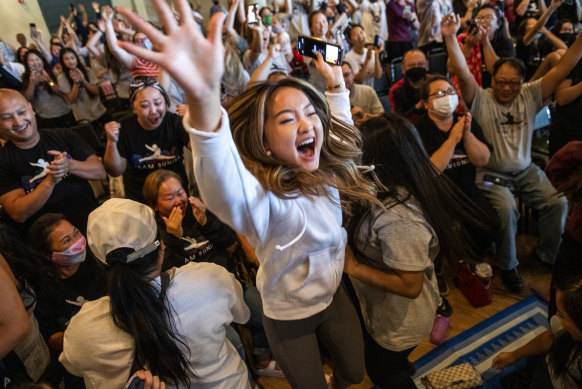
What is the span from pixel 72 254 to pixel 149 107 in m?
1.18

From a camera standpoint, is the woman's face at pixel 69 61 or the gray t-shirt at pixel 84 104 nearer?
the woman's face at pixel 69 61

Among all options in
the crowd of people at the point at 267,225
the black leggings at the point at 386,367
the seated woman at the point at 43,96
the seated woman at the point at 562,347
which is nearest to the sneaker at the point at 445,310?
the crowd of people at the point at 267,225

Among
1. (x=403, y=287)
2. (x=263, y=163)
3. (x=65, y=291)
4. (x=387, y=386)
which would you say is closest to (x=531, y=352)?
(x=387, y=386)

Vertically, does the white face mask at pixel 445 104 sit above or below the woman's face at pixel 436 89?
below

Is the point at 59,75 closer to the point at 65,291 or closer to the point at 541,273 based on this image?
the point at 65,291

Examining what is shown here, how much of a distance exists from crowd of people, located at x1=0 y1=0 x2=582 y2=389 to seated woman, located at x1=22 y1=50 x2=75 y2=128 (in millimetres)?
1844

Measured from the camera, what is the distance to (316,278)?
1.21 meters

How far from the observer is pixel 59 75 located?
4492 millimetres

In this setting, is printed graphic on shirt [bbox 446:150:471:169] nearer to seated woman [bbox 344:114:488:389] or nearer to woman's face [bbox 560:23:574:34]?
seated woman [bbox 344:114:488:389]

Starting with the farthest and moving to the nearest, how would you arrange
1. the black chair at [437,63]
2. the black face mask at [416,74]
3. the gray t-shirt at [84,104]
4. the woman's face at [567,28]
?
the black chair at [437,63], the gray t-shirt at [84,104], the woman's face at [567,28], the black face mask at [416,74]

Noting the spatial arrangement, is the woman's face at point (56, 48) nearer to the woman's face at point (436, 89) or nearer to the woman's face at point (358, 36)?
the woman's face at point (358, 36)

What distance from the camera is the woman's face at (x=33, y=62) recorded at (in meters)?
3.80

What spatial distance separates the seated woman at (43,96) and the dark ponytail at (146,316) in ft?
12.7

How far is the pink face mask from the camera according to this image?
1767 mm
